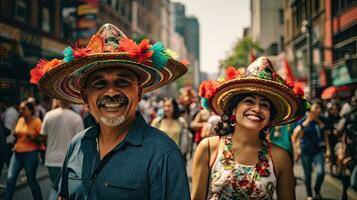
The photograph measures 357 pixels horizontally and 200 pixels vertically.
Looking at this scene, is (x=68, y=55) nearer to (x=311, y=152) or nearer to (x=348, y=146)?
(x=348, y=146)

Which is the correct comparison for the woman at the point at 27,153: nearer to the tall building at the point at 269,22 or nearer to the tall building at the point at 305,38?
the tall building at the point at 305,38

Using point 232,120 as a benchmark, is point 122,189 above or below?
below

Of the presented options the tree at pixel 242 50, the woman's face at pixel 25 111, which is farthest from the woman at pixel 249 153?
the tree at pixel 242 50

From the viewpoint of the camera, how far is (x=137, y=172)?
2182 millimetres

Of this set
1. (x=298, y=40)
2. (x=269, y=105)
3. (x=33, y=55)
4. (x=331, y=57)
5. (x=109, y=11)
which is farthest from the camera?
(x=109, y=11)

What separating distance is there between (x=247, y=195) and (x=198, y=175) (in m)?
0.43

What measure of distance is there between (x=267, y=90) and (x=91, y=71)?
151cm

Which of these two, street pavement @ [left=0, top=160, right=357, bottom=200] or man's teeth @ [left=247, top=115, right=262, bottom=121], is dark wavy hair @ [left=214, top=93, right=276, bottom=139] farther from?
street pavement @ [left=0, top=160, right=357, bottom=200]

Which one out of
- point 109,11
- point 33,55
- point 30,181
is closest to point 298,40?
point 109,11

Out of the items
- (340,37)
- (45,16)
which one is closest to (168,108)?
(340,37)

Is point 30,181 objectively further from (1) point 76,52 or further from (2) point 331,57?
(2) point 331,57

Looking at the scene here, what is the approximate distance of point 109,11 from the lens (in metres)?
43.3

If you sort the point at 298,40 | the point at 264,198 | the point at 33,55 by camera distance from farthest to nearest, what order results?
1. the point at 298,40
2. the point at 33,55
3. the point at 264,198

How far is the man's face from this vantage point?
248 cm
